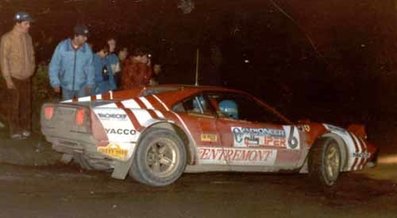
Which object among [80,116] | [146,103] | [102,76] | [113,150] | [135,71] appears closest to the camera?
[113,150]

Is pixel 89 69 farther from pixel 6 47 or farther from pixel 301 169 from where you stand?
pixel 301 169

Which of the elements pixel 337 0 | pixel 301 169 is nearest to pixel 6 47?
pixel 301 169

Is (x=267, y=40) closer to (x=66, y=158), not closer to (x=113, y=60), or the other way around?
(x=113, y=60)

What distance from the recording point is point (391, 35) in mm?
18891

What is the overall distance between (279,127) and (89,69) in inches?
122

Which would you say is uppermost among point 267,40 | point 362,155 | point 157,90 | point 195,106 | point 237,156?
point 267,40

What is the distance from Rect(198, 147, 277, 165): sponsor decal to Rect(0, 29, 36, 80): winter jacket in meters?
3.36

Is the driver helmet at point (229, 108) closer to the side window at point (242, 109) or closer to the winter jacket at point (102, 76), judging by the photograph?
the side window at point (242, 109)

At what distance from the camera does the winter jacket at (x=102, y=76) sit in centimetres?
1262

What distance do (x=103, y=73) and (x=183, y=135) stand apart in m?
3.42

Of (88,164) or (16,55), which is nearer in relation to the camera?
(88,164)

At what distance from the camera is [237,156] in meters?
10.2

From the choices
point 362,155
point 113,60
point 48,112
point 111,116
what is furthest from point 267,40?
point 111,116

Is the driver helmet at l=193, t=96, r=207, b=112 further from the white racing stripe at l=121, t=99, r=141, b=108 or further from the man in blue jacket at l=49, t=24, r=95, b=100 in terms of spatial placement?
the man in blue jacket at l=49, t=24, r=95, b=100
